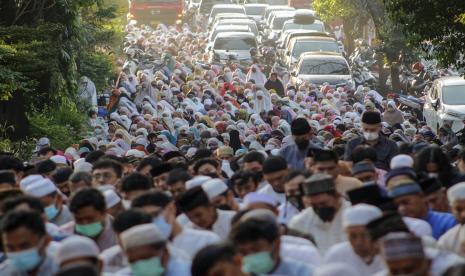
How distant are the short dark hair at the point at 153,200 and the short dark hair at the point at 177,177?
1.79 meters

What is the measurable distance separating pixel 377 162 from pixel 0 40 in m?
8.88

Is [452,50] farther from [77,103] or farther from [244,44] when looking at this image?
[244,44]

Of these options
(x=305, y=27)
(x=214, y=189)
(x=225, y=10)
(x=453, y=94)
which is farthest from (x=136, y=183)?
(x=225, y=10)

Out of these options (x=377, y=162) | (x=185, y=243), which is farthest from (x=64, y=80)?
(x=185, y=243)

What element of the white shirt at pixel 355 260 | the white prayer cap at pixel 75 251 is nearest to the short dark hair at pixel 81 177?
the white shirt at pixel 355 260

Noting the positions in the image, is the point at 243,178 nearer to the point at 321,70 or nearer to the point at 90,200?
the point at 90,200

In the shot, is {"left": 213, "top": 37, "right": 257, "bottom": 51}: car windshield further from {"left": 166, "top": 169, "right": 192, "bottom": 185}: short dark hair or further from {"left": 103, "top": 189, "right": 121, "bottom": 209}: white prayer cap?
{"left": 103, "top": 189, "right": 121, "bottom": 209}: white prayer cap

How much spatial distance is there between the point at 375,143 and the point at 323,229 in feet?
15.1

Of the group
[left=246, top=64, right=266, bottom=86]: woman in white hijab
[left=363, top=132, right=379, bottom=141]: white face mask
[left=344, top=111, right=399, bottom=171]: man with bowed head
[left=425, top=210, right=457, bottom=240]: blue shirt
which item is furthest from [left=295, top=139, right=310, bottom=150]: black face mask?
[left=246, top=64, right=266, bottom=86]: woman in white hijab

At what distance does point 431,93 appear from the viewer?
3025cm

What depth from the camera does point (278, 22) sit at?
56125 mm

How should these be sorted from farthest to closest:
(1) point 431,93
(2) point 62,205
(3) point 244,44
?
(3) point 244,44
(1) point 431,93
(2) point 62,205

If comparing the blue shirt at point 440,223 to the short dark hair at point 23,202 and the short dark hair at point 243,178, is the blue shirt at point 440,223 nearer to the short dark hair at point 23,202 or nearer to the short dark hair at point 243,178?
the short dark hair at point 243,178

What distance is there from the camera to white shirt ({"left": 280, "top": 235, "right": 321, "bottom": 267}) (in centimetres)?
890
